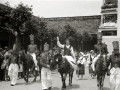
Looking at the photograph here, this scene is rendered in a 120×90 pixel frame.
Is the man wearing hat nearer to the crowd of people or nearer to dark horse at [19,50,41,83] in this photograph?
the crowd of people

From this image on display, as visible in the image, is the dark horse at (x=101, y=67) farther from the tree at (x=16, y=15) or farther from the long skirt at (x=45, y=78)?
the tree at (x=16, y=15)

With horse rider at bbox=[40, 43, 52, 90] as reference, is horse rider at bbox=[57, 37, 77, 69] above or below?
above

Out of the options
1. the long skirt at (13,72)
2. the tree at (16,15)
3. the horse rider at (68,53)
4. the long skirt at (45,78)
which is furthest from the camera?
the tree at (16,15)

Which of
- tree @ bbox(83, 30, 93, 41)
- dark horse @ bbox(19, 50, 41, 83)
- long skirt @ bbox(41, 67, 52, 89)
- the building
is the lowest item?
long skirt @ bbox(41, 67, 52, 89)

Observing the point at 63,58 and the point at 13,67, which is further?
the point at 13,67

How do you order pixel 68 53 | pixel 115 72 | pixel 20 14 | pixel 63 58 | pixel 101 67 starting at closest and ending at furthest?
pixel 115 72
pixel 101 67
pixel 63 58
pixel 68 53
pixel 20 14

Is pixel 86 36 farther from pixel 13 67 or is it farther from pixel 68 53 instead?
pixel 13 67

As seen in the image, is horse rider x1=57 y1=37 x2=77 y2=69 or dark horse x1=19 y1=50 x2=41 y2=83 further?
dark horse x1=19 y1=50 x2=41 y2=83

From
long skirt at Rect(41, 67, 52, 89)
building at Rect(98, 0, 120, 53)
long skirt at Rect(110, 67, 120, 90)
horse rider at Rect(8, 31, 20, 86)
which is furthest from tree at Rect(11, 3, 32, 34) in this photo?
building at Rect(98, 0, 120, 53)

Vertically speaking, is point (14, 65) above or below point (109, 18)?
below

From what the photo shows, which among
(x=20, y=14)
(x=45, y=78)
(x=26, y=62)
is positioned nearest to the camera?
(x=45, y=78)

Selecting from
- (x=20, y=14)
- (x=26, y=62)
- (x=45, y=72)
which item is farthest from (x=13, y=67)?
(x=20, y=14)

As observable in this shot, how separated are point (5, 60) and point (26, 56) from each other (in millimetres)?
2020

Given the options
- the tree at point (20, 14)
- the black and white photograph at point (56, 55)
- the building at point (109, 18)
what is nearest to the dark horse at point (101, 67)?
the black and white photograph at point (56, 55)
